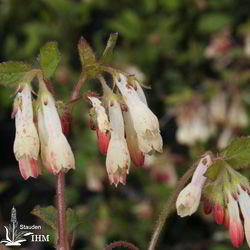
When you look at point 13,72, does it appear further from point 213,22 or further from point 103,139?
point 213,22

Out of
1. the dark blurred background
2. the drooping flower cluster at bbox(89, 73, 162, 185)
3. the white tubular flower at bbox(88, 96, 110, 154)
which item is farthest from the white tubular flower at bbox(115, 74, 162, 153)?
the dark blurred background

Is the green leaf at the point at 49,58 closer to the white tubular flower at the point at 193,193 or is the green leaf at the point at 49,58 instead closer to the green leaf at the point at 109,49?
the green leaf at the point at 109,49

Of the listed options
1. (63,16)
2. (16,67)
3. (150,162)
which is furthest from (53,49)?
(63,16)

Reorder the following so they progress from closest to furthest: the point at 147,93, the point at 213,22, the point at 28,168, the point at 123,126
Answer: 1. the point at 28,168
2. the point at 123,126
3. the point at 213,22
4. the point at 147,93

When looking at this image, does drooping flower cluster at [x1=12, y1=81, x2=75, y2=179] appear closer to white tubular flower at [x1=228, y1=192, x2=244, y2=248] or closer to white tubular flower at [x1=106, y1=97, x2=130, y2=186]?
white tubular flower at [x1=106, y1=97, x2=130, y2=186]

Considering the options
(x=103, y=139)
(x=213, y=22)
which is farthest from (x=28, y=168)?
(x=213, y=22)

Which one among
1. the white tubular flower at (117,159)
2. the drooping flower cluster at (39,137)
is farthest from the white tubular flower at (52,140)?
the white tubular flower at (117,159)
